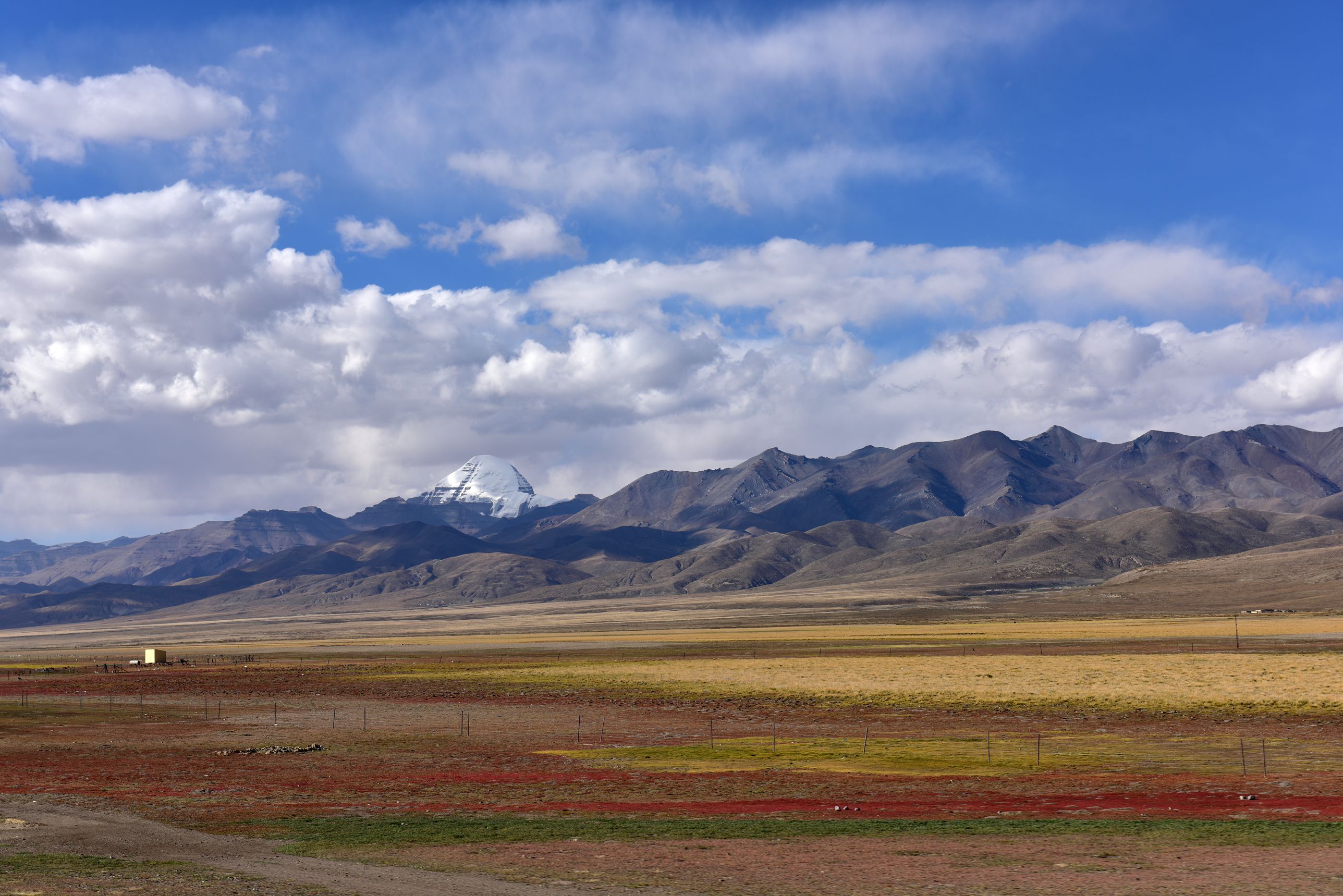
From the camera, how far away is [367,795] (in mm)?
34938

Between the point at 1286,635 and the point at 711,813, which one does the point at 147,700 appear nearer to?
the point at 711,813

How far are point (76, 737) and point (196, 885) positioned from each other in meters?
39.0

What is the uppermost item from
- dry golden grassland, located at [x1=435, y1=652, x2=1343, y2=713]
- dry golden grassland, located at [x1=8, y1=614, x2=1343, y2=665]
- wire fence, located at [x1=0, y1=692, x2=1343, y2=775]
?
wire fence, located at [x1=0, y1=692, x2=1343, y2=775]

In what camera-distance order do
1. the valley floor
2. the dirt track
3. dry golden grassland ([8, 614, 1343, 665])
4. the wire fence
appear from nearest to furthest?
the dirt track → the valley floor → the wire fence → dry golden grassland ([8, 614, 1343, 665])

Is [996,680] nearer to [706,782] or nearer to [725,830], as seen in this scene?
[706,782]

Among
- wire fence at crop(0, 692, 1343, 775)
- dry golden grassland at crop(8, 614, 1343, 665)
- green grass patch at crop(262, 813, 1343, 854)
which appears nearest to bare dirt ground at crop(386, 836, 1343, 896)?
green grass patch at crop(262, 813, 1343, 854)

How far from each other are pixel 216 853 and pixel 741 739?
27941mm

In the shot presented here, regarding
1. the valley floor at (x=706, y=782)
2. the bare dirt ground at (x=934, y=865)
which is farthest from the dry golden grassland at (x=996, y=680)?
the bare dirt ground at (x=934, y=865)

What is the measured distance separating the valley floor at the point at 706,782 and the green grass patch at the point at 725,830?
139 millimetres

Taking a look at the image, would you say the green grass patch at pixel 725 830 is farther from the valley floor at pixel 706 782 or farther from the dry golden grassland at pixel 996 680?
the dry golden grassland at pixel 996 680

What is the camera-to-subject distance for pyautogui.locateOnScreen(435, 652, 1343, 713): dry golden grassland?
199 ft

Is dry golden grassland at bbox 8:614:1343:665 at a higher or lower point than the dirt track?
lower

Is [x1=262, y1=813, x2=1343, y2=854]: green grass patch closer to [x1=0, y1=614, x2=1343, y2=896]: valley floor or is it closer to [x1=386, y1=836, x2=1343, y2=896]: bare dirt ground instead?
[x1=0, y1=614, x2=1343, y2=896]: valley floor

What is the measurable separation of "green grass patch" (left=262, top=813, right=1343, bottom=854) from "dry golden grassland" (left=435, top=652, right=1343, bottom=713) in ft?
107
